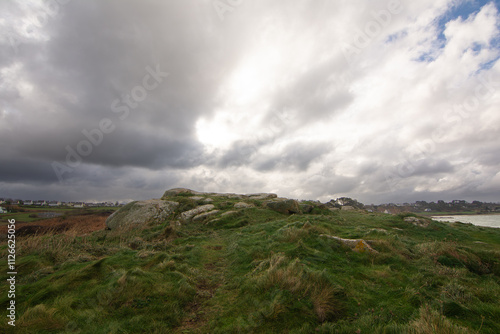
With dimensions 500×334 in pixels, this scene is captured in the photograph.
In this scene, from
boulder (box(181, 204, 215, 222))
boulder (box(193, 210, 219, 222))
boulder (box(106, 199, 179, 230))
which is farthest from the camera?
boulder (box(181, 204, 215, 222))

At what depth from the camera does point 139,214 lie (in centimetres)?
2739

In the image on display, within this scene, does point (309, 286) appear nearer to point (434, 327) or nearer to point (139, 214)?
point (434, 327)

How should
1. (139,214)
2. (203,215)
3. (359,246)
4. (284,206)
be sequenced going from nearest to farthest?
(359,246), (139,214), (203,215), (284,206)

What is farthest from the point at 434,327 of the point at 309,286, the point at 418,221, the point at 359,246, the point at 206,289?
the point at 418,221

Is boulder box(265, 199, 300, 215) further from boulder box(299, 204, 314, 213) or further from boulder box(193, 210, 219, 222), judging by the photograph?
boulder box(193, 210, 219, 222)

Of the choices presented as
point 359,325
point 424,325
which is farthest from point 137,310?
point 424,325

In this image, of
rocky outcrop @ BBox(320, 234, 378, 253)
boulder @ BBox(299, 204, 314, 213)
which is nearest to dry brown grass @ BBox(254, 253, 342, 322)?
rocky outcrop @ BBox(320, 234, 378, 253)

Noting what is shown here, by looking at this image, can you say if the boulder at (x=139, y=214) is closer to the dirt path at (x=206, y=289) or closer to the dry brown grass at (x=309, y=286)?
the dirt path at (x=206, y=289)

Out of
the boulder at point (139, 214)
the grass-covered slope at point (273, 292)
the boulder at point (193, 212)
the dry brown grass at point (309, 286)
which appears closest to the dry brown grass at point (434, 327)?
the grass-covered slope at point (273, 292)

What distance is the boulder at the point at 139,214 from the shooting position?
26500mm

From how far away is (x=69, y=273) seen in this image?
823cm

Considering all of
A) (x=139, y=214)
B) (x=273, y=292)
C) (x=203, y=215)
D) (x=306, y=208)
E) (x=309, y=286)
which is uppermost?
(x=306, y=208)

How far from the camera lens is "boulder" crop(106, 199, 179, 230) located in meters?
26.5

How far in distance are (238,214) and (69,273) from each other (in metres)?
20.6
